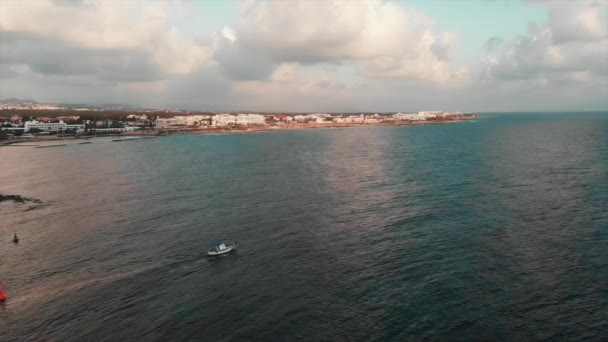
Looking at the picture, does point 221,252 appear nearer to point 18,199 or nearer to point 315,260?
point 315,260

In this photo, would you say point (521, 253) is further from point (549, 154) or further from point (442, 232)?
point (549, 154)

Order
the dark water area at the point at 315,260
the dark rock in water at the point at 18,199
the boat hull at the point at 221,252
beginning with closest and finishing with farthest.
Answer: the dark water area at the point at 315,260 → the boat hull at the point at 221,252 → the dark rock in water at the point at 18,199

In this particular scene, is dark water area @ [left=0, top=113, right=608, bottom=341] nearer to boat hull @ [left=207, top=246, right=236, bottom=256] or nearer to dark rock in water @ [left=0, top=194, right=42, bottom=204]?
boat hull @ [left=207, top=246, right=236, bottom=256]

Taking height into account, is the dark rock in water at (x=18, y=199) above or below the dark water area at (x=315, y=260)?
above

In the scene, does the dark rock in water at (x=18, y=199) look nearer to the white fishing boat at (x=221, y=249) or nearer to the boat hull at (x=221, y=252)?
the white fishing boat at (x=221, y=249)

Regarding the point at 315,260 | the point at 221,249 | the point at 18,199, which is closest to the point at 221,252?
the point at 221,249

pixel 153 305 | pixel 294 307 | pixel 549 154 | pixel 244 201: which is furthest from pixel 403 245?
pixel 549 154

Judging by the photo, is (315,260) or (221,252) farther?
(221,252)

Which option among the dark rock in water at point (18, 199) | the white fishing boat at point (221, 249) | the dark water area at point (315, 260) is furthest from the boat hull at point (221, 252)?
the dark rock in water at point (18, 199)
